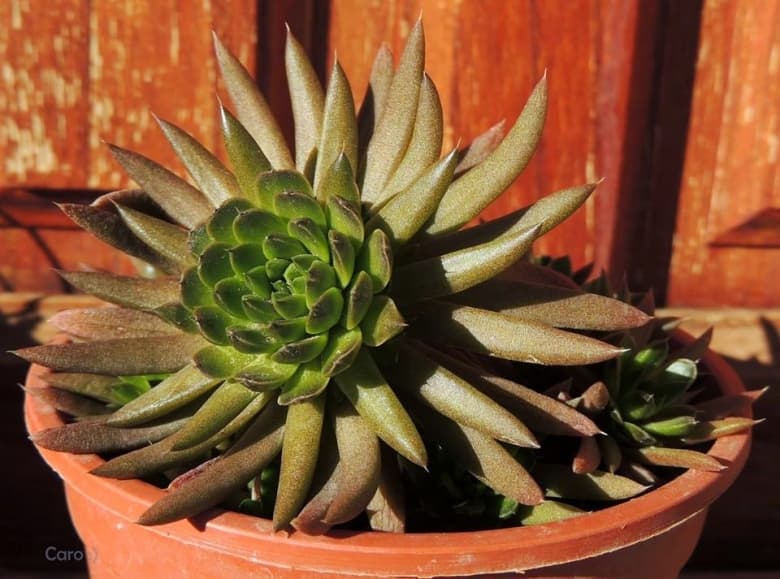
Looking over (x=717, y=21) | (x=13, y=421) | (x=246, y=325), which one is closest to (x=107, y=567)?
(x=246, y=325)

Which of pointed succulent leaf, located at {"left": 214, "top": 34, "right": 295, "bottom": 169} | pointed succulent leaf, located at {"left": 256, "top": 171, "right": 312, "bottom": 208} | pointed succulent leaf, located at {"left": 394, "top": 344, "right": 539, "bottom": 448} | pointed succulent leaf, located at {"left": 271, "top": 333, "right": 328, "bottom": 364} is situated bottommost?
pointed succulent leaf, located at {"left": 394, "top": 344, "right": 539, "bottom": 448}

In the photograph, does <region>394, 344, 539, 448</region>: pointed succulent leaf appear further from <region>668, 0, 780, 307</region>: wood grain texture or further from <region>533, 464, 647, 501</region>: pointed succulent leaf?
<region>668, 0, 780, 307</region>: wood grain texture

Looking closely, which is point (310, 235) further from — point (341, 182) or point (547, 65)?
point (547, 65)

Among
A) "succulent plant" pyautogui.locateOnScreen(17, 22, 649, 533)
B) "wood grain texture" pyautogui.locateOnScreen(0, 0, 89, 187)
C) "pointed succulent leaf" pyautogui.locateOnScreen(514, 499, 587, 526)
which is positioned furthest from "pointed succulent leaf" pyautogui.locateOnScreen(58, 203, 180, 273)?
"wood grain texture" pyautogui.locateOnScreen(0, 0, 89, 187)

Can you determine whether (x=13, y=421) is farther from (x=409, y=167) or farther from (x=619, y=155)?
(x=619, y=155)

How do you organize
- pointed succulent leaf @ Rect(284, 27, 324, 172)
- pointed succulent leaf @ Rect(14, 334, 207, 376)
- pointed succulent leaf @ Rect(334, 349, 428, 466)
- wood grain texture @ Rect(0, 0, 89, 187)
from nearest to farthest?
pointed succulent leaf @ Rect(334, 349, 428, 466) → pointed succulent leaf @ Rect(14, 334, 207, 376) → pointed succulent leaf @ Rect(284, 27, 324, 172) → wood grain texture @ Rect(0, 0, 89, 187)

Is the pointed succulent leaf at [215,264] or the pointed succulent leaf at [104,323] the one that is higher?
the pointed succulent leaf at [215,264]

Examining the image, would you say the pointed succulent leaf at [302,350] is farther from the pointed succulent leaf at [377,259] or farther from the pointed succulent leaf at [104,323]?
the pointed succulent leaf at [104,323]

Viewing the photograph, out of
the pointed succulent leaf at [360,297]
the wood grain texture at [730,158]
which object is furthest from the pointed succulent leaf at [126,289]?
the wood grain texture at [730,158]
